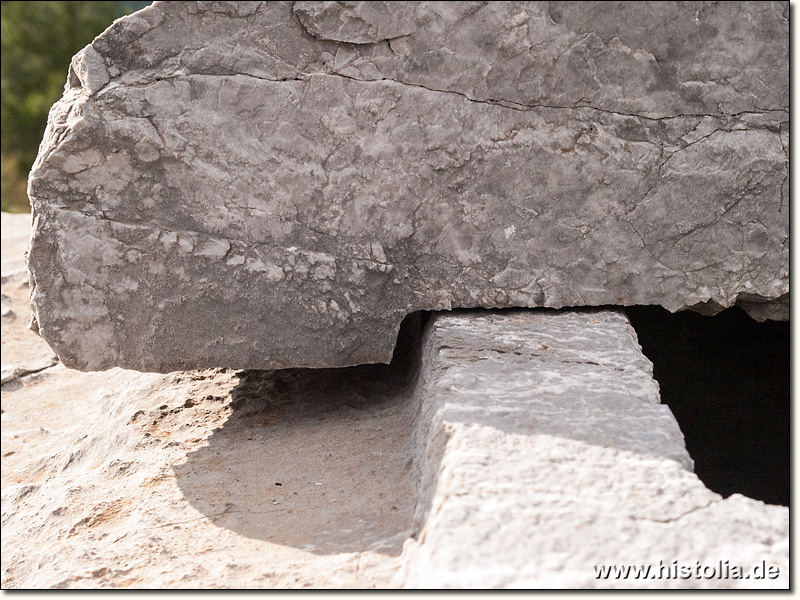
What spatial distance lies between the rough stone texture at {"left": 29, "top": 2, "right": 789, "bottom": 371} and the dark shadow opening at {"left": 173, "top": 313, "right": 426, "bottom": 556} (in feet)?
0.65

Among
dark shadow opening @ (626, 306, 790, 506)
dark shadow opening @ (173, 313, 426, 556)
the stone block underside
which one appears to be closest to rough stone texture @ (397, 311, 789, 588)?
the stone block underside

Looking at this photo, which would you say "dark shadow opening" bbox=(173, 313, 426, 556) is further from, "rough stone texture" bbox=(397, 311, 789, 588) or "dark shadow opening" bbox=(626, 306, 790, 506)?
"dark shadow opening" bbox=(626, 306, 790, 506)

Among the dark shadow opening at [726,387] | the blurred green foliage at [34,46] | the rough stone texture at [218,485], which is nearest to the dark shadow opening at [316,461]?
the rough stone texture at [218,485]

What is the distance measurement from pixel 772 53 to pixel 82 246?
1756 millimetres

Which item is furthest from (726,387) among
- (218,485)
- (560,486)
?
(218,485)

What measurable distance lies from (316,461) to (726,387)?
1.80m

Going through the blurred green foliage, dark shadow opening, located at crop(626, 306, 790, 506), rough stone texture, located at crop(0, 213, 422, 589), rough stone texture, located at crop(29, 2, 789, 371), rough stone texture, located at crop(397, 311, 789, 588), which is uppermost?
the blurred green foliage

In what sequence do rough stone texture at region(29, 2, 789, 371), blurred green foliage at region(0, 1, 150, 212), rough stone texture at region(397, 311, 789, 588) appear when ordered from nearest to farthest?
rough stone texture at region(397, 311, 789, 588), rough stone texture at region(29, 2, 789, 371), blurred green foliage at region(0, 1, 150, 212)

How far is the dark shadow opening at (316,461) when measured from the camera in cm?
154

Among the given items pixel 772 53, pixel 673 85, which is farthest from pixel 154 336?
pixel 772 53

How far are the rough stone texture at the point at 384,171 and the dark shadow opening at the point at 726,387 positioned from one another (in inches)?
35.1

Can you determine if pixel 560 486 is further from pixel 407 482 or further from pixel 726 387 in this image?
pixel 726 387

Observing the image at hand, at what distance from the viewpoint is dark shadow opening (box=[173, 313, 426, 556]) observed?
154 centimetres

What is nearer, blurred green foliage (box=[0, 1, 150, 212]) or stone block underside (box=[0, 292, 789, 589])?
stone block underside (box=[0, 292, 789, 589])
